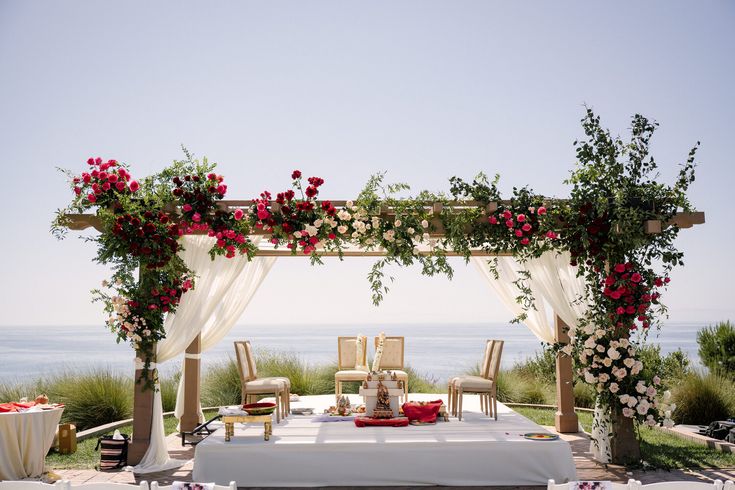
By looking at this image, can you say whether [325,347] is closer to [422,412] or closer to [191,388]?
[191,388]

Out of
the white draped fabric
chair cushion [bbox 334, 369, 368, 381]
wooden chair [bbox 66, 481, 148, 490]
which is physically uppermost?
the white draped fabric

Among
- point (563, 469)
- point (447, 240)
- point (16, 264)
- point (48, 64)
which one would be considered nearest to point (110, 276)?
point (447, 240)

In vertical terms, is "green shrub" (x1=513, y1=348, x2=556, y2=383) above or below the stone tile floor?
above

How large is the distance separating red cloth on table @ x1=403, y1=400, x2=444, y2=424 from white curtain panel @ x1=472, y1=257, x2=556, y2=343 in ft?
6.40

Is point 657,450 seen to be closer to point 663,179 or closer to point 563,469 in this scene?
point 563,469

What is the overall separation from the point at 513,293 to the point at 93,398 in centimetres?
625

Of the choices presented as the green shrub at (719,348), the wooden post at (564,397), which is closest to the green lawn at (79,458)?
the wooden post at (564,397)

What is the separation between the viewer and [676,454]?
24.7 ft

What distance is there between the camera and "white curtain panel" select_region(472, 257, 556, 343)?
29.2 ft

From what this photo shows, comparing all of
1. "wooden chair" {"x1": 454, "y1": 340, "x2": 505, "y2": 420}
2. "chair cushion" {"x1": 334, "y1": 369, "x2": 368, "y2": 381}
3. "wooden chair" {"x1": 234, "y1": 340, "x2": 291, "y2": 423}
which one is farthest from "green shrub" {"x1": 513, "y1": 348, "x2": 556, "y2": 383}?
"wooden chair" {"x1": 234, "y1": 340, "x2": 291, "y2": 423}

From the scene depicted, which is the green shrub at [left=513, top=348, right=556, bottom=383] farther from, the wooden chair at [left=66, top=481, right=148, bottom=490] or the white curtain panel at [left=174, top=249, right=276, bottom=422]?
the wooden chair at [left=66, top=481, right=148, bottom=490]

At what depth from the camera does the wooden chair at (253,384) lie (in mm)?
8250

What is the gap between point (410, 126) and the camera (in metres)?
16.3

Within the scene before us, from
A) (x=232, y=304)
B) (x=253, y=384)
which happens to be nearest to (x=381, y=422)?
(x=253, y=384)
